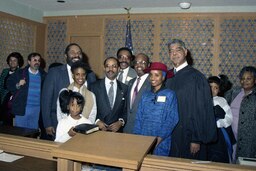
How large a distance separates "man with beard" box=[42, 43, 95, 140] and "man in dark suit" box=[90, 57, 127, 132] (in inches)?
15.1

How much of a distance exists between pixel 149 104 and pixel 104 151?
1.05 m

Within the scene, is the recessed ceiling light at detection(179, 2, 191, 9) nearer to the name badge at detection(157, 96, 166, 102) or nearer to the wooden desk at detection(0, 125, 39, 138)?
the name badge at detection(157, 96, 166, 102)

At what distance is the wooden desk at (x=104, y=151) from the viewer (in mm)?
936

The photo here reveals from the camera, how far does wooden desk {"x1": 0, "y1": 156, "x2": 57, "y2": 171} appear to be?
126 cm

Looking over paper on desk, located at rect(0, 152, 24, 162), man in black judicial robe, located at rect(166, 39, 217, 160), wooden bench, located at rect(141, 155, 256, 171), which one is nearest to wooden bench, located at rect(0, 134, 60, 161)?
paper on desk, located at rect(0, 152, 24, 162)

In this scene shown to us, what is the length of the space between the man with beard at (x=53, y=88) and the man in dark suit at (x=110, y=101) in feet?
1.26

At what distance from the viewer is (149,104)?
2.00m

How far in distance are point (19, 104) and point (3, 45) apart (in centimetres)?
188

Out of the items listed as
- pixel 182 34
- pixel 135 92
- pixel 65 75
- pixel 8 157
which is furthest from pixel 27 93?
pixel 182 34

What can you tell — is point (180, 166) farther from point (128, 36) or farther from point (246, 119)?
point (128, 36)

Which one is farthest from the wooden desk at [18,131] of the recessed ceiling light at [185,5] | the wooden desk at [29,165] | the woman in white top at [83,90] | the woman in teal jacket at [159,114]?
the recessed ceiling light at [185,5]

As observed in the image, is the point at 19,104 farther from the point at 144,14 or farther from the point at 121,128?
the point at 144,14

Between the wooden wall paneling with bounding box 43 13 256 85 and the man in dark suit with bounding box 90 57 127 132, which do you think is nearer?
the man in dark suit with bounding box 90 57 127 132

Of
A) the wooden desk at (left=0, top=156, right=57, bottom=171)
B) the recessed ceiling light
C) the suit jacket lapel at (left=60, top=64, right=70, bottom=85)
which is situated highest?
the recessed ceiling light
